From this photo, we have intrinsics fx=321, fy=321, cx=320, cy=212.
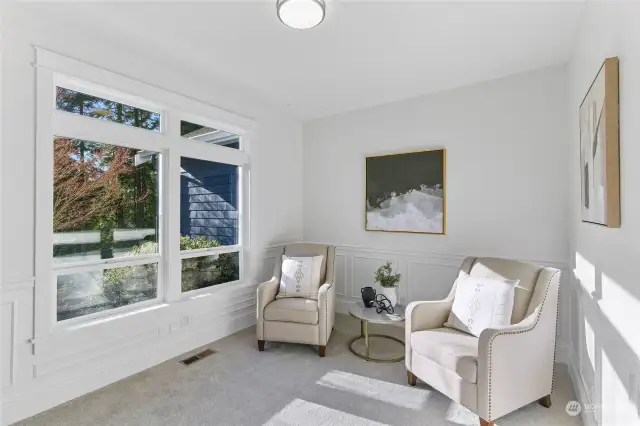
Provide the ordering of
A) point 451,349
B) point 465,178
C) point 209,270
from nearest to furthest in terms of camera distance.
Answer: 1. point 451,349
2. point 465,178
3. point 209,270

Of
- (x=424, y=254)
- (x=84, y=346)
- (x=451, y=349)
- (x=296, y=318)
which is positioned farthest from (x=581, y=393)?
(x=84, y=346)

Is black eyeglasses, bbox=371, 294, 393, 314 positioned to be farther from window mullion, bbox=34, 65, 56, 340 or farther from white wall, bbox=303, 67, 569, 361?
window mullion, bbox=34, 65, 56, 340

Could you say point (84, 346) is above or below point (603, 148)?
below

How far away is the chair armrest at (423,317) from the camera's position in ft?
8.12

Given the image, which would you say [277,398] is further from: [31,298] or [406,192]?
[406,192]

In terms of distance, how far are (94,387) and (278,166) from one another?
2.87m

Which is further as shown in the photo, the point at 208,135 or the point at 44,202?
the point at 208,135

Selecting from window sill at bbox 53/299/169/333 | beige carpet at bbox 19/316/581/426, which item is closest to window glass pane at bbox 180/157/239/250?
window sill at bbox 53/299/169/333

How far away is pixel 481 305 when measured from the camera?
234 centimetres

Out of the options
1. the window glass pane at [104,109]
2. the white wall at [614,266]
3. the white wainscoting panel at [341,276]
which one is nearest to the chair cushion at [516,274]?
the white wall at [614,266]

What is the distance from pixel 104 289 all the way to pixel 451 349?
268 cm

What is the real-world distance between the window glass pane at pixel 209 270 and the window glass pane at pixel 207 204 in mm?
148

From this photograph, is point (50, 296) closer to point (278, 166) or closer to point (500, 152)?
point (278, 166)

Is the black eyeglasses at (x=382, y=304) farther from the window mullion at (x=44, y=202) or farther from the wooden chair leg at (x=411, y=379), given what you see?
the window mullion at (x=44, y=202)
